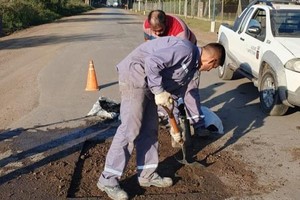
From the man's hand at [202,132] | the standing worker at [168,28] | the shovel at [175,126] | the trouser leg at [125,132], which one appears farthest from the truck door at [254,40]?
the trouser leg at [125,132]

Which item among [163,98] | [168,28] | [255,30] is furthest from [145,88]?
[255,30]

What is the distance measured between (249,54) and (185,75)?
15.9 ft

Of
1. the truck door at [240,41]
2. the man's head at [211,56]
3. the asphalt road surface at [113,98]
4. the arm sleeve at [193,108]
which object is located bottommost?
the asphalt road surface at [113,98]

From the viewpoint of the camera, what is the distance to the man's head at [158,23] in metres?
5.86

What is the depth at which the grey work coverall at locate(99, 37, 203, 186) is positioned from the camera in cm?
390

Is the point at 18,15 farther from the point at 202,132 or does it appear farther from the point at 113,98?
the point at 202,132

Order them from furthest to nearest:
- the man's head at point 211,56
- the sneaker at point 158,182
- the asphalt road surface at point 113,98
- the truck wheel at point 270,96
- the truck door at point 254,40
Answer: the truck door at point 254,40 < the truck wheel at point 270,96 < the asphalt road surface at point 113,98 < the sneaker at point 158,182 < the man's head at point 211,56

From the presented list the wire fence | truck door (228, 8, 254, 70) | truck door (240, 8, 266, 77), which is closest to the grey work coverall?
truck door (240, 8, 266, 77)

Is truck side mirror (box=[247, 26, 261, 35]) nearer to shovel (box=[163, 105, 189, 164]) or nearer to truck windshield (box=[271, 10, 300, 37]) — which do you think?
truck windshield (box=[271, 10, 300, 37])

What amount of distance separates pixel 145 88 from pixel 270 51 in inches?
159

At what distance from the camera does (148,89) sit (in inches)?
163

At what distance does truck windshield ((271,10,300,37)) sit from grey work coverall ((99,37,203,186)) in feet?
13.4

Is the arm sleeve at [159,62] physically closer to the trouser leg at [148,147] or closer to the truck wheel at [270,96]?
the trouser leg at [148,147]

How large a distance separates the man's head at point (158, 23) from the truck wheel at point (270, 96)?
2.33m
